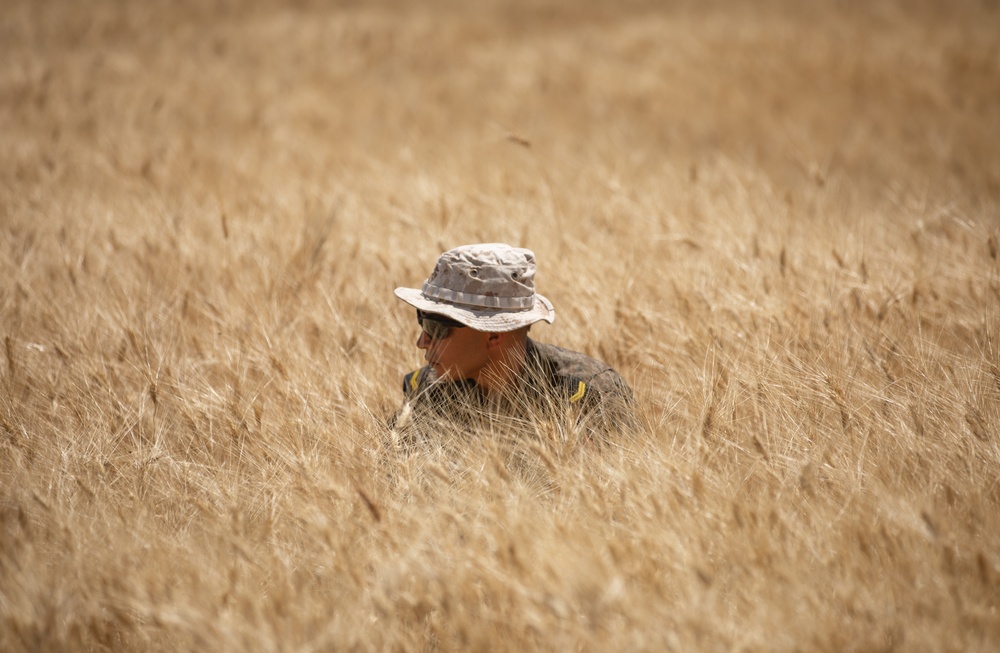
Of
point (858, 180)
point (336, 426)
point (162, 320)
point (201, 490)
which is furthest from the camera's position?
point (858, 180)

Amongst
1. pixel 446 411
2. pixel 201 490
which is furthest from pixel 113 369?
pixel 446 411

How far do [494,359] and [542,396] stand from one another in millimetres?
167

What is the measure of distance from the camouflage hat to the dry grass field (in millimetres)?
319

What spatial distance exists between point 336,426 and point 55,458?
77 cm

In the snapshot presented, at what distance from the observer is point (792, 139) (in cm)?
654

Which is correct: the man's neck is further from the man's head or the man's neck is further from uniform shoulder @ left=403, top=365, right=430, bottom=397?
uniform shoulder @ left=403, top=365, right=430, bottom=397

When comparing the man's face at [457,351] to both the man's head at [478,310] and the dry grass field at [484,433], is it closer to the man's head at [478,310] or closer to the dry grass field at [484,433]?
the man's head at [478,310]

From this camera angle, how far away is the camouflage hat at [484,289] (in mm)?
2180

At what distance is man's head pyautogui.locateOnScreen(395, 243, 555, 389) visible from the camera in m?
2.19

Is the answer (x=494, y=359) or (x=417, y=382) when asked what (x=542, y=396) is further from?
(x=417, y=382)

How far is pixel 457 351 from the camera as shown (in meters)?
2.26

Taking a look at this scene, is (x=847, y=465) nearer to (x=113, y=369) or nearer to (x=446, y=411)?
(x=446, y=411)

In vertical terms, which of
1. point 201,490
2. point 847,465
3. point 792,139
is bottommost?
point 201,490

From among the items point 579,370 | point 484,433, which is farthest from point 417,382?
point 579,370
